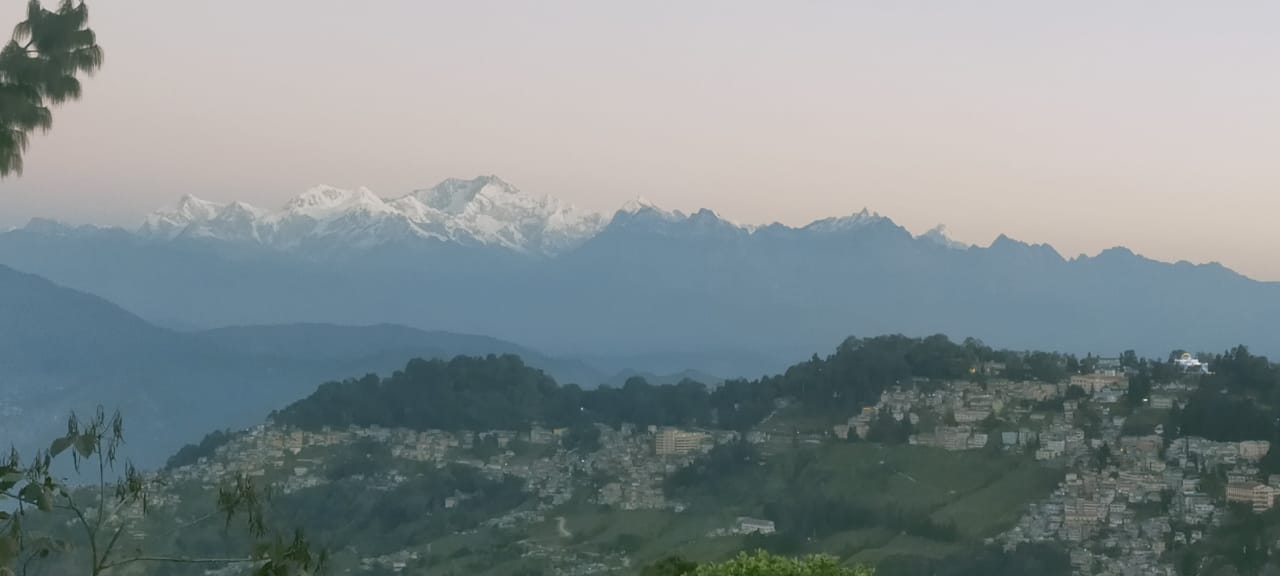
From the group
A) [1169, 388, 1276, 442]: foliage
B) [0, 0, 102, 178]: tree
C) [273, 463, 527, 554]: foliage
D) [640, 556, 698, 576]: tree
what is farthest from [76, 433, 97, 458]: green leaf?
[273, 463, 527, 554]: foliage

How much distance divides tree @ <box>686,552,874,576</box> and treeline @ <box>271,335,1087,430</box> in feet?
455

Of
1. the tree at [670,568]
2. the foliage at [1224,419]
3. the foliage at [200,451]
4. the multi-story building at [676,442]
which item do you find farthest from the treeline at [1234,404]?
the foliage at [200,451]

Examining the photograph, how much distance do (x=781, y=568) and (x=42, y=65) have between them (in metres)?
15.8

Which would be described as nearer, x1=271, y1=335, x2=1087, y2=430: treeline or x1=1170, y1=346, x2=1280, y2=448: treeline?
x1=1170, y1=346, x2=1280, y2=448: treeline

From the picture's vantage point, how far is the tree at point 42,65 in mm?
18781

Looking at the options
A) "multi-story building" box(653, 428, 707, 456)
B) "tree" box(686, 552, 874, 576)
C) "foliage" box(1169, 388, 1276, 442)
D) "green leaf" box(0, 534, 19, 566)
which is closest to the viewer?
"green leaf" box(0, 534, 19, 566)

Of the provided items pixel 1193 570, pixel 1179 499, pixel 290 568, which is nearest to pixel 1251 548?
pixel 1193 570

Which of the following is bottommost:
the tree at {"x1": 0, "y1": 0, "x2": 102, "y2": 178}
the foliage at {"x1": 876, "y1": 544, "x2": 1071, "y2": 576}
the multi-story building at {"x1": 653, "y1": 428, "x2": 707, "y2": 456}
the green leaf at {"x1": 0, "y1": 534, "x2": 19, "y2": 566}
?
the foliage at {"x1": 876, "y1": 544, "x2": 1071, "y2": 576}

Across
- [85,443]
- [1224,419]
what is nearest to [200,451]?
[1224,419]

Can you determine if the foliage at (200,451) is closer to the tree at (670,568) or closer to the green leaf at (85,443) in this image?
the tree at (670,568)

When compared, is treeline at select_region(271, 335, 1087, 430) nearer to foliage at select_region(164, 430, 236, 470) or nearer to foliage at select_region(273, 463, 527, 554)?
foliage at select_region(164, 430, 236, 470)

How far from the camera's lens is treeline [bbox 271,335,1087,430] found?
170m

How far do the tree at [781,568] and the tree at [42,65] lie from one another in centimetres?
1478

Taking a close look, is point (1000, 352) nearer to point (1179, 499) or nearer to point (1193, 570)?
point (1179, 499)
